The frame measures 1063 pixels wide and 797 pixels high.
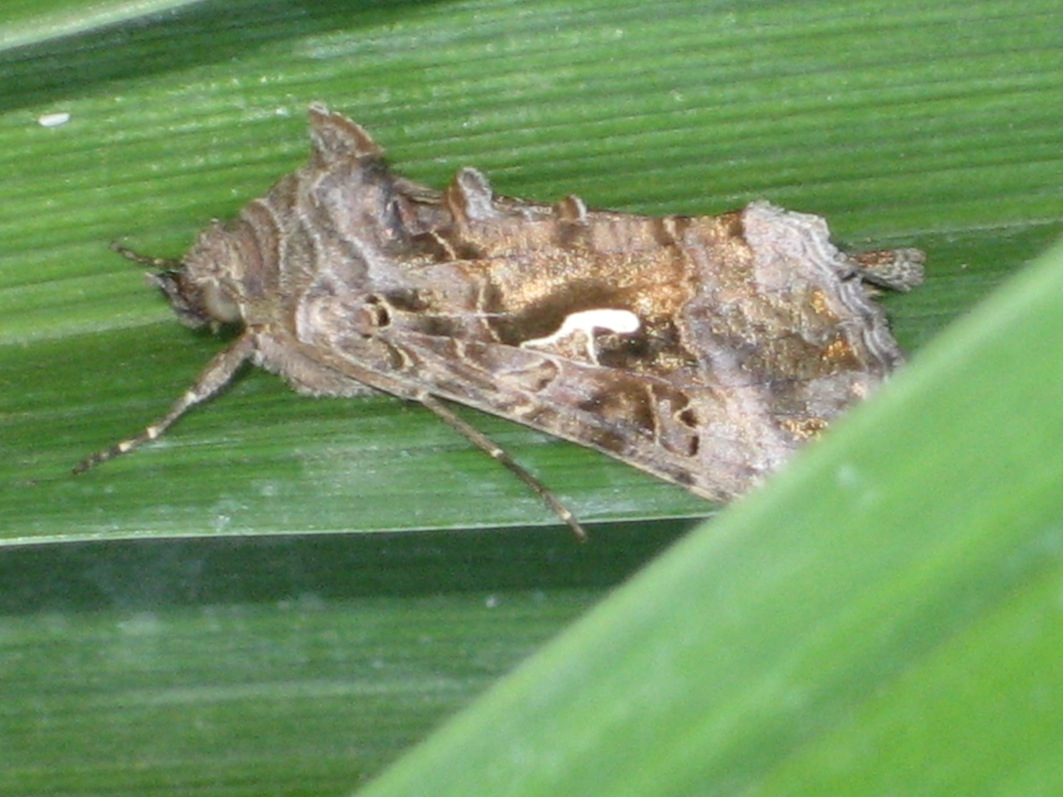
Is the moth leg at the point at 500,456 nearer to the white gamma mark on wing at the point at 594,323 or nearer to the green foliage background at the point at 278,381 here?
the green foliage background at the point at 278,381

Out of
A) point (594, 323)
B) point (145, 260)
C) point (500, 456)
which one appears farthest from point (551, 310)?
point (145, 260)

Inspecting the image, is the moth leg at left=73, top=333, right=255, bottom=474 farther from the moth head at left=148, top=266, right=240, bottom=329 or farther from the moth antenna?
the moth antenna

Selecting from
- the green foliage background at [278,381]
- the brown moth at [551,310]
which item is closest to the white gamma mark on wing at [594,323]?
the brown moth at [551,310]

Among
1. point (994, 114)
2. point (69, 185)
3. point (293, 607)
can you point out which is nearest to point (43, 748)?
point (293, 607)

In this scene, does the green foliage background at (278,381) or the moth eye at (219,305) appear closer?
the green foliage background at (278,381)

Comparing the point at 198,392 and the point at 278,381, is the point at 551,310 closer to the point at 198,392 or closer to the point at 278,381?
the point at 278,381
